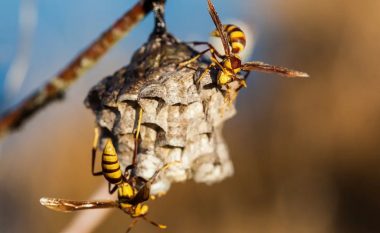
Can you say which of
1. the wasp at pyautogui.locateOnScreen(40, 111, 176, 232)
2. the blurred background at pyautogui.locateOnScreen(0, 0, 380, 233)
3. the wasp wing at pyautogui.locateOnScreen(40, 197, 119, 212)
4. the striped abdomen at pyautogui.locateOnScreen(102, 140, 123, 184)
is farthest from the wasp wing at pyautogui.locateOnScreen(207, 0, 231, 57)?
the blurred background at pyautogui.locateOnScreen(0, 0, 380, 233)

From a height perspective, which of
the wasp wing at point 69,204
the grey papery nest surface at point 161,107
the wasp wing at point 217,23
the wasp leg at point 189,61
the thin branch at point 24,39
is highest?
the thin branch at point 24,39

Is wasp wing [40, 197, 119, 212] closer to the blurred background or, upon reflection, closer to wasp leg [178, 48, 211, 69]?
wasp leg [178, 48, 211, 69]

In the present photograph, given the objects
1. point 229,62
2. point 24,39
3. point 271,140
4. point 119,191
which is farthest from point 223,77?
point 271,140

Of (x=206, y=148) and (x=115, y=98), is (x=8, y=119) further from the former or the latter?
(x=206, y=148)

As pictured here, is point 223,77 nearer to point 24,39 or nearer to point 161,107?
point 161,107

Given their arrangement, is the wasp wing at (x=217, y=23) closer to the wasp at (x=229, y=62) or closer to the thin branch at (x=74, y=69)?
the wasp at (x=229, y=62)

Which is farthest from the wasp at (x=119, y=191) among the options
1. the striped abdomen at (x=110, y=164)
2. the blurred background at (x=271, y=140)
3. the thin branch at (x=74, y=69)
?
the blurred background at (x=271, y=140)

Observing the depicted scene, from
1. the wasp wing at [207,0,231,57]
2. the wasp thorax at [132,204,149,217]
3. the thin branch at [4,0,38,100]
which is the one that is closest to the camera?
the wasp wing at [207,0,231,57]
